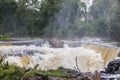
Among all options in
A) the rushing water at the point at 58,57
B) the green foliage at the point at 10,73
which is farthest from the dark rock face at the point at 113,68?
the rushing water at the point at 58,57

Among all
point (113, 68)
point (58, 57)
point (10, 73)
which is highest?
point (10, 73)

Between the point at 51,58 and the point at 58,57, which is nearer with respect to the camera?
the point at 51,58

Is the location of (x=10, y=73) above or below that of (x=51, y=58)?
above

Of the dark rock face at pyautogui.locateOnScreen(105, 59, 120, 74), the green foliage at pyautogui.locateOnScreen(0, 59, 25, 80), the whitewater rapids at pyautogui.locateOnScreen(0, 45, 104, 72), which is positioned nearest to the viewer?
the green foliage at pyautogui.locateOnScreen(0, 59, 25, 80)

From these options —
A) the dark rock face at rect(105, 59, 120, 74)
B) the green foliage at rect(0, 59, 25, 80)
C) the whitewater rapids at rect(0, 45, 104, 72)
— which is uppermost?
the green foliage at rect(0, 59, 25, 80)

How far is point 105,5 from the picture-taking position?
2488 cm

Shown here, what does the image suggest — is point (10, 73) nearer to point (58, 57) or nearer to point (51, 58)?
point (51, 58)

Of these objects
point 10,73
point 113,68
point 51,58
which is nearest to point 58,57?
point 51,58

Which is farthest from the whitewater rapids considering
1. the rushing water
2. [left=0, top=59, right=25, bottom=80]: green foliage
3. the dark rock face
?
[left=0, top=59, right=25, bottom=80]: green foliage

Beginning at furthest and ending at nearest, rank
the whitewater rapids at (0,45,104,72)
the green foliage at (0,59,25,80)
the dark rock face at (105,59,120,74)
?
the whitewater rapids at (0,45,104,72), the dark rock face at (105,59,120,74), the green foliage at (0,59,25,80)

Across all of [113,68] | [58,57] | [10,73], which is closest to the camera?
[10,73]

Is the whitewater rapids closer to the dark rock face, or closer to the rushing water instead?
the rushing water

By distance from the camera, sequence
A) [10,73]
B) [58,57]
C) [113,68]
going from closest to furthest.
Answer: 1. [10,73]
2. [113,68]
3. [58,57]

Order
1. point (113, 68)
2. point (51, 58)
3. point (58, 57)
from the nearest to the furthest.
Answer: point (113, 68), point (51, 58), point (58, 57)
